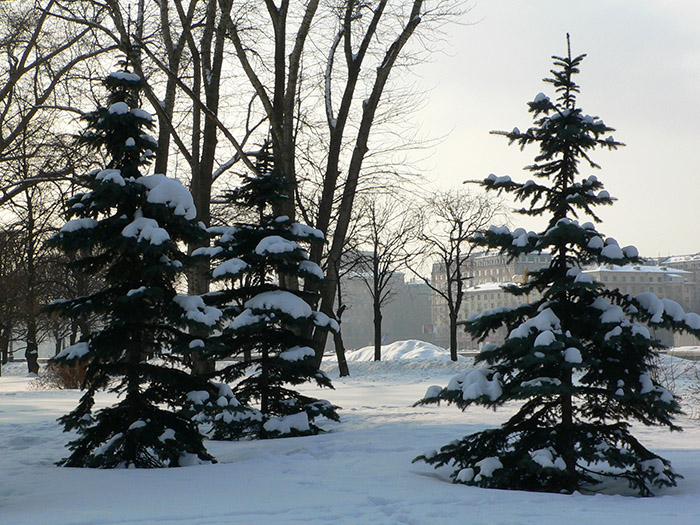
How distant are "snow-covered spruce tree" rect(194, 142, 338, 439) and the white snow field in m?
0.45

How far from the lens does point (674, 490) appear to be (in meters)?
6.45

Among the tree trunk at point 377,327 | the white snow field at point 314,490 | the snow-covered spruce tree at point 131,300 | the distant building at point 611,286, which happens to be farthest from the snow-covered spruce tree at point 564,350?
the distant building at point 611,286

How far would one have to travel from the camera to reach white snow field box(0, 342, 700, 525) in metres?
5.09

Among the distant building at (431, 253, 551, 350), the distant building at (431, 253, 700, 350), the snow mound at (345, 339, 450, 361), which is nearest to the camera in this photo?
the snow mound at (345, 339, 450, 361)

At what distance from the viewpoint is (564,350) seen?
240 inches

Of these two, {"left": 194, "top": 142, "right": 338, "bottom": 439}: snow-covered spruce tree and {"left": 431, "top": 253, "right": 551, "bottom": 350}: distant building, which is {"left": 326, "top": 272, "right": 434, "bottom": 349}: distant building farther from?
{"left": 194, "top": 142, "right": 338, "bottom": 439}: snow-covered spruce tree

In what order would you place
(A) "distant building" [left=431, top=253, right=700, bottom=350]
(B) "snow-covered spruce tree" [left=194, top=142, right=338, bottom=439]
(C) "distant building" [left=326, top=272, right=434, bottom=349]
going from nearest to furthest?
(B) "snow-covered spruce tree" [left=194, top=142, right=338, bottom=439], (C) "distant building" [left=326, top=272, right=434, bottom=349], (A) "distant building" [left=431, top=253, right=700, bottom=350]

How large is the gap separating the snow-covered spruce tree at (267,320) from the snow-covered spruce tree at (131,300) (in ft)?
6.21

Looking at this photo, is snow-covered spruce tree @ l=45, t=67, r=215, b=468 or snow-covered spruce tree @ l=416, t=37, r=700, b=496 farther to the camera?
snow-covered spruce tree @ l=45, t=67, r=215, b=468

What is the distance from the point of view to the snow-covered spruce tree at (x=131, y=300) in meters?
7.77

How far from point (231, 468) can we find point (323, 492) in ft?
5.69

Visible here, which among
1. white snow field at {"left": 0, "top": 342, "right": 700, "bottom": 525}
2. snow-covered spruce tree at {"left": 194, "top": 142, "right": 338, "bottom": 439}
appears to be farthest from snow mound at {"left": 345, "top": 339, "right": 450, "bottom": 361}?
white snow field at {"left": 0, "top": 342, "right": 700, "bottom": 525}

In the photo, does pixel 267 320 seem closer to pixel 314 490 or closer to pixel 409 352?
pixel 314 490

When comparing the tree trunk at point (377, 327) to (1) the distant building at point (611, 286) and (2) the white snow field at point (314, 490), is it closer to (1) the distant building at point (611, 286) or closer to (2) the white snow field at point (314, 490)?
(2) the white snow field at point (314, 490)
